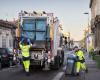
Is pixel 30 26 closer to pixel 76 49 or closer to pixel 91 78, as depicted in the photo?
A: pixel 76 49

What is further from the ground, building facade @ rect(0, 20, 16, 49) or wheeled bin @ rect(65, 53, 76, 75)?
building facade @ rect(0, 20, 16, 49)

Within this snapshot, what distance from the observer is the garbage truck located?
24.1 m

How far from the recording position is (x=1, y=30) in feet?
174

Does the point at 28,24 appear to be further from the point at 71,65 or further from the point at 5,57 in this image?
the point at 71,65

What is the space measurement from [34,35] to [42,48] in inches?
50.8

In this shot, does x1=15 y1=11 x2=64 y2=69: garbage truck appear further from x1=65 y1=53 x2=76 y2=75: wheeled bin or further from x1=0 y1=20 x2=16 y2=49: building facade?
x1=0 y1=20 x2=16 y2=49: building facade

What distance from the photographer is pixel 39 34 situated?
25.1 meters

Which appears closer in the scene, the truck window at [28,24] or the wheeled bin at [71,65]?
the wheeled bin at [71,65]

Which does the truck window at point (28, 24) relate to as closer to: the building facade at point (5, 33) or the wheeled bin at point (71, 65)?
the wheeled bin at point (71, 65)

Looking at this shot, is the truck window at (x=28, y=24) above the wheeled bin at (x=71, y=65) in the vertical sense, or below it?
above

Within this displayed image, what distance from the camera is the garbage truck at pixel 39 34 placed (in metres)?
24.1

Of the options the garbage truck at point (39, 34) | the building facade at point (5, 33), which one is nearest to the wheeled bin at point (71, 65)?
the garbage truck at point (39, 34)

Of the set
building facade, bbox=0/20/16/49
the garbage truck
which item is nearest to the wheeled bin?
the garbage truck

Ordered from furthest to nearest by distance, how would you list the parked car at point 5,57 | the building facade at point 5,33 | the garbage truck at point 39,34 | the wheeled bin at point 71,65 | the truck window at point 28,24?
the building facade at point 5,33
the parked car at point 5,57
the truck window at point 28,24
the garbage truck at point 39,34
the wheeled bin at point 71,65
